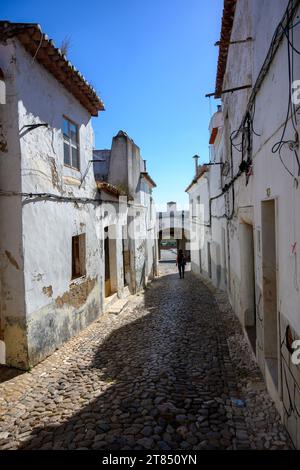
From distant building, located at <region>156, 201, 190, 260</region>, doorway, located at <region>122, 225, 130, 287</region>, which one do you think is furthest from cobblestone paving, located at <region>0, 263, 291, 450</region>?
distant building, located at <region>156, 201, 190, 260</region>

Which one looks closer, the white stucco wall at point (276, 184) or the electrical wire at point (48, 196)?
the white stucco wall at point (276, 184)

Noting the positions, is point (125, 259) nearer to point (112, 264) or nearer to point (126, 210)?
point (112, 264)

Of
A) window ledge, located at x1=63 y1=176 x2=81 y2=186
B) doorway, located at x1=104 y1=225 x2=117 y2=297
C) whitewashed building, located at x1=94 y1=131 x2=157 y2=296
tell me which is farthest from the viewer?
whitewashed building, located at x1=94 y1=131 x2=157 y2=296

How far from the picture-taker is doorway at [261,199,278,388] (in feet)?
14.9

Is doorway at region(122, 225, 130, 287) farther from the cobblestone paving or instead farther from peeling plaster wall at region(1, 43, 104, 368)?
the cobblestone paving

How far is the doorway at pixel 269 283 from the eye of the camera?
4.54 meters

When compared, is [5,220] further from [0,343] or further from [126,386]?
[126,386]

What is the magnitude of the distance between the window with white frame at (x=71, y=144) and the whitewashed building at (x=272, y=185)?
12.8 feet

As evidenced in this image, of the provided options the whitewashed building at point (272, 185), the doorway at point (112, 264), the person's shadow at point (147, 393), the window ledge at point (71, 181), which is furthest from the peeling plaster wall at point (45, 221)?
the whitewashed building at point (272, 185)

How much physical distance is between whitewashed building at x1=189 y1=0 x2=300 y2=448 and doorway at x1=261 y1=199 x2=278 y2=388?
0.01 m

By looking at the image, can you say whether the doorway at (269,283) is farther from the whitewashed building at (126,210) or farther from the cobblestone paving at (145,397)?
the whitewashed building at (126,210)

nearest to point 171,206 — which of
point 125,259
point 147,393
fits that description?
point 125,259

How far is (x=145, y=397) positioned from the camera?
4.57 meters

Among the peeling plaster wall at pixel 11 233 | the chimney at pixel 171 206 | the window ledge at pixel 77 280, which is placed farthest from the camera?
the chimney at pixel 171 206
